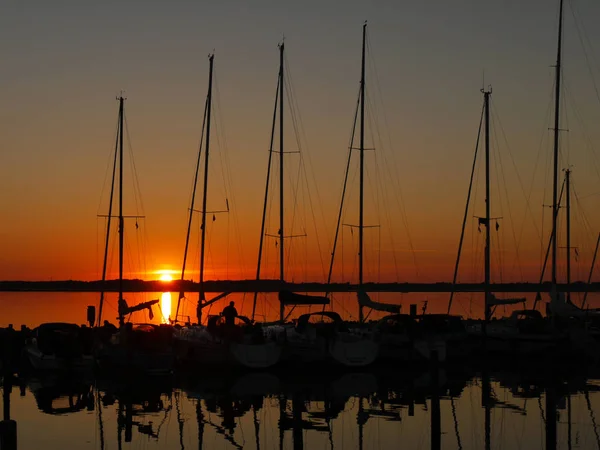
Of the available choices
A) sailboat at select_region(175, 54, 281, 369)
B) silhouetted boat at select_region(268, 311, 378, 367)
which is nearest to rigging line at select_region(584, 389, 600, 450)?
silhouetted boat at select_region(268, 311, 378, 367)

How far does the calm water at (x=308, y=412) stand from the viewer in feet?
87.9

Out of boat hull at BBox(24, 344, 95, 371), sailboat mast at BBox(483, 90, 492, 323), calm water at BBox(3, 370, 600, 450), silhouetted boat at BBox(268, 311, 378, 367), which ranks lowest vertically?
calm water at BBox(3, 370, 600, 450)

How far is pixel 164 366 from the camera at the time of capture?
3775 cm

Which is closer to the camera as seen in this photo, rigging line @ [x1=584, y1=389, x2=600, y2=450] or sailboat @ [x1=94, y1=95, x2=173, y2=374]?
rigging line @ [x1=584, y1=389, x2=600, y2=450]

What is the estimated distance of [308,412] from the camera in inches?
1232

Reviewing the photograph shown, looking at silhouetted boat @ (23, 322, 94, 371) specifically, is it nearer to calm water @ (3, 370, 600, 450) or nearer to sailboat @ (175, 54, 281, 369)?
calm water @ (3, 370, 600, 450)

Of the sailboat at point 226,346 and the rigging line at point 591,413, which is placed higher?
the sailboat at point 226,346

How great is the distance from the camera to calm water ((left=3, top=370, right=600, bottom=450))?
26.8 metres

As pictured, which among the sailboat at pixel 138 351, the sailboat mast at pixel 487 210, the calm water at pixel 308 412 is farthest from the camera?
the sailboat mast at pixel 487 210

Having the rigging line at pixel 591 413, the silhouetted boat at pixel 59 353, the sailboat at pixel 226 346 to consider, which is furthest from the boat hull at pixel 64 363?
the rigging line at pixel 591 413

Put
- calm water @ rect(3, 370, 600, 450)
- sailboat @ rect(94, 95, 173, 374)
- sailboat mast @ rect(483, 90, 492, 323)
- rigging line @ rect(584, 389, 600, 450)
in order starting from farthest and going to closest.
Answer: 1. sailboat mast @ rect(483, 90, 492, 323)
2. sailboat @ rect(94, 95, 173, 374)
3. rigging line @ rect(584, 389, 600, 450)
4. calm water @ rect(3, 370, 600, 450)

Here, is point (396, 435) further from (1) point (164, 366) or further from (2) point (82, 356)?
(2) point (82, 356)

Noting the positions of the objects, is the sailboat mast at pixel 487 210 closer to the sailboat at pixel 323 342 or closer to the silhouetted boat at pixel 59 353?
the sailboat at pixel 323 342

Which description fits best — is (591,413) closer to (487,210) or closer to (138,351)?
(138,351)
